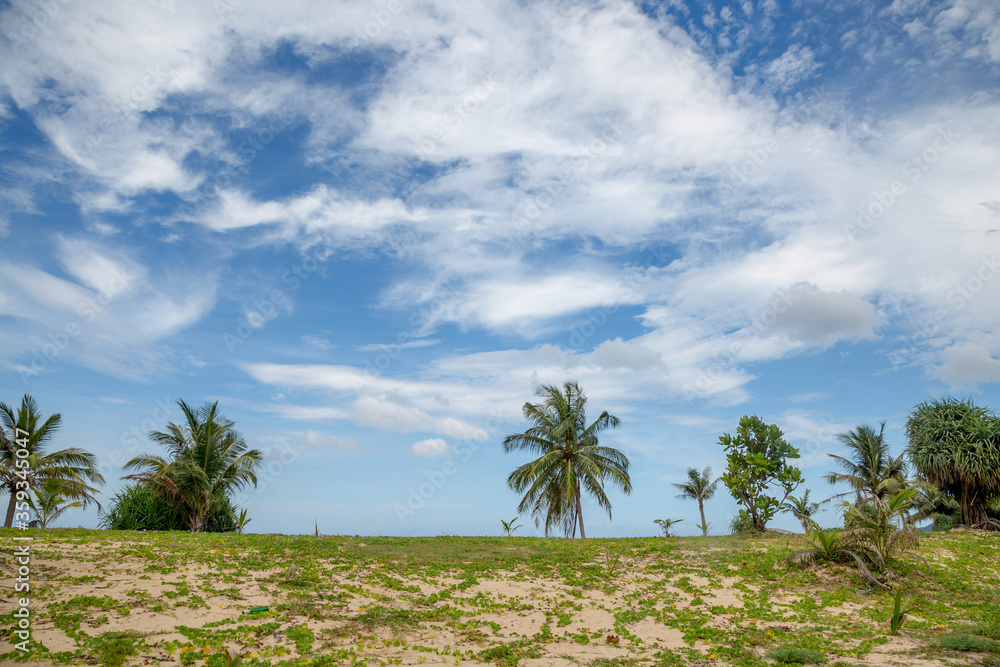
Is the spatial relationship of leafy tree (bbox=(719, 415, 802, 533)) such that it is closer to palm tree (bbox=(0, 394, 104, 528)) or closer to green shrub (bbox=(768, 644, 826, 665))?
green shrub (bbox=(768, 644, 826, 665))

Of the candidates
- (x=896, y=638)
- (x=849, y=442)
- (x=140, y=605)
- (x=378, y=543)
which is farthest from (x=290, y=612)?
(x=849, y=442)

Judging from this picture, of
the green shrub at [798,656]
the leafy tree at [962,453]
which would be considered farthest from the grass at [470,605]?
the leafy tree at [962,453]

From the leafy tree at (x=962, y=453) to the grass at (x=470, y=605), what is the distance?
8716 mm

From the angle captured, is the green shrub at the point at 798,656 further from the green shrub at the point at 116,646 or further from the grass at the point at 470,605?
the green shrub at the point at 116,646

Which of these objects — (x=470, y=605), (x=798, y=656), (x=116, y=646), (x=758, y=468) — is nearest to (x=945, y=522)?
(x=758, y=468)

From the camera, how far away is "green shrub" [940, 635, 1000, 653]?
10.3 metres

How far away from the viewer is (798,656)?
10.1 meters

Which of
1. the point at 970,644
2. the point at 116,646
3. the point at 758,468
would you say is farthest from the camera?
the point at 758,468

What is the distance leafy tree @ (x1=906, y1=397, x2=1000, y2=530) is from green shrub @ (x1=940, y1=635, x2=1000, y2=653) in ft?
62.5

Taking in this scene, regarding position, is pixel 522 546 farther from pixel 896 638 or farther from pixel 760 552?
pixel 896 638

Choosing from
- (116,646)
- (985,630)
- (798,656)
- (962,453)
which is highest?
(962,453)

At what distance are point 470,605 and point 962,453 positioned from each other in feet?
84.3

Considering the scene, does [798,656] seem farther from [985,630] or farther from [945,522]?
[945,522]

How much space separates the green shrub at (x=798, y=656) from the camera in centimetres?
1001
